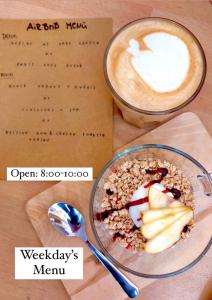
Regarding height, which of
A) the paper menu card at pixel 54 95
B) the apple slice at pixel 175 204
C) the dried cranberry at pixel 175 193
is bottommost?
the apple slice at pixel 175 204

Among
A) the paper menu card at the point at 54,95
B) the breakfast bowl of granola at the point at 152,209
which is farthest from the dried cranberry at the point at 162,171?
the paper menu card at the point at 54,95

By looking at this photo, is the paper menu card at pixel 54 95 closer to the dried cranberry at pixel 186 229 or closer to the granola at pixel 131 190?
the granola at pixel 131 190

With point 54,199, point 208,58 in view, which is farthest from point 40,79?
point 208,58

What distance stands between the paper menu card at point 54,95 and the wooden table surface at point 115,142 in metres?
0.02

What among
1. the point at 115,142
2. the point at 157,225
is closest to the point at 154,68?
the point at 115,142

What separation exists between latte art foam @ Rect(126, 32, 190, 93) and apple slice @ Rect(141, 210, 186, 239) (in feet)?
0.76

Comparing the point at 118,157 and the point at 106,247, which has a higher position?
the point at 118,157

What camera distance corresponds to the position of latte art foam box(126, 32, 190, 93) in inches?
29.3

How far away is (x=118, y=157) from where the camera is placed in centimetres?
78

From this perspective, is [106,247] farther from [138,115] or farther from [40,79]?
[40,79]

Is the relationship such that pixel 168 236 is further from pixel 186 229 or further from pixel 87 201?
pixel 87 201

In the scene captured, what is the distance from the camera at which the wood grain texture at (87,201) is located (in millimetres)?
789

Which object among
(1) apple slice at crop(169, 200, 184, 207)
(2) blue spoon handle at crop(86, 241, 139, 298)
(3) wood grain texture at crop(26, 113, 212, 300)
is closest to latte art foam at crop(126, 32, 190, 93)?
(3) wood grain texture at crop(26, 113, 212, 300)

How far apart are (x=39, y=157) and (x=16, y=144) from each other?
54 millimetres
